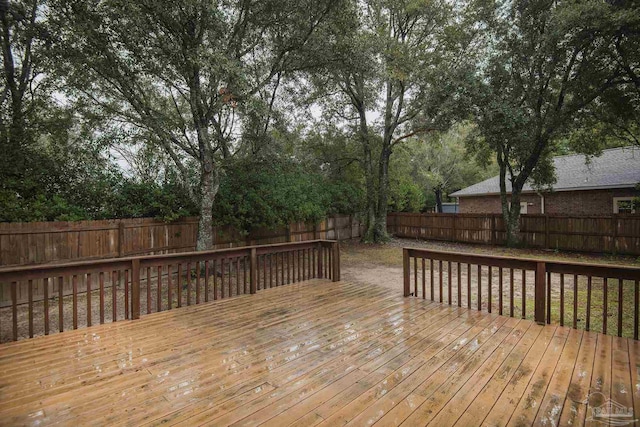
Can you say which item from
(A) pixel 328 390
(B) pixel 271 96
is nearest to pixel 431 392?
(A) pixel 328 390

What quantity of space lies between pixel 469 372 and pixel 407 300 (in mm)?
2253

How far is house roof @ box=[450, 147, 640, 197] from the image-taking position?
38.5 feet

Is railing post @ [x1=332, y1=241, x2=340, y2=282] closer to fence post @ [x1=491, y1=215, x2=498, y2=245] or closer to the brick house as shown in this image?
fence post @ [x1=491, y1=215, x2=498, y2=245]

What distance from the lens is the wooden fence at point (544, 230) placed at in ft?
32.4

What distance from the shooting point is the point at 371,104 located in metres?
13.7

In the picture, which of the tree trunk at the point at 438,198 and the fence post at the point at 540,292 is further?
the tree trunk at the point at 438,198

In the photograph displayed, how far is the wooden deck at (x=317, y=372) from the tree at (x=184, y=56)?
424 cm

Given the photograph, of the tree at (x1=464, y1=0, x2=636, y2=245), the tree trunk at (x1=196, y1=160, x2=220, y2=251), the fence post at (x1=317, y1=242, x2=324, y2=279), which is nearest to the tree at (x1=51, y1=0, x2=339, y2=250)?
the tree trunk at (x1=196, y1=160, x2=220, y2=251)

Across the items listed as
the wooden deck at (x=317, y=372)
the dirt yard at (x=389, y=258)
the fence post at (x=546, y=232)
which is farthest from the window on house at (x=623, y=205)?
the wooden deck at (x=317, y=372)

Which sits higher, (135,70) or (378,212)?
(135,70)

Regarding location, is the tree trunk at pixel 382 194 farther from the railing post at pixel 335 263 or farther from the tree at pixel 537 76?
the railing post at pixel 335 263

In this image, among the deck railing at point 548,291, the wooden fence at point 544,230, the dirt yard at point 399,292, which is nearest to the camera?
the deck railing at point 548,291

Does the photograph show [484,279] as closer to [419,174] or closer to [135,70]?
[135,70]

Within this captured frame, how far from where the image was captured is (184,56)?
6.02 m
